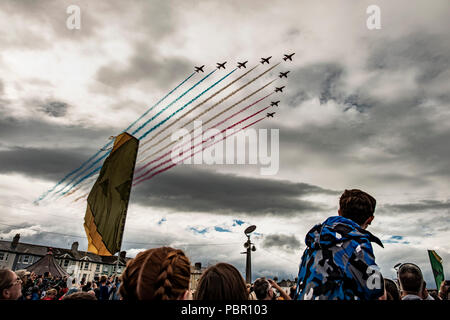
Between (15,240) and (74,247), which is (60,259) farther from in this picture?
(15,240)

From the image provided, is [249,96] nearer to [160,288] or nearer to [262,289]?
[262,289]

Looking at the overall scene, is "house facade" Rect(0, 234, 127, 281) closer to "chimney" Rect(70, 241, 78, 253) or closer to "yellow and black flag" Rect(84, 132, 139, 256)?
"chimney" Rect(70, 241, 78, 253)

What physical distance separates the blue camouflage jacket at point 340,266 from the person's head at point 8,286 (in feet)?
15.6

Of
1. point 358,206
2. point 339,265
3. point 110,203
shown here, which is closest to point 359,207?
point 358,206

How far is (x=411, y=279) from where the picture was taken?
479 centimetres

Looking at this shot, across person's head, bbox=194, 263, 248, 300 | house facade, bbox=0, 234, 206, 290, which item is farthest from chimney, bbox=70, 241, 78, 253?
person's head, bbox=194, 263, 248, 300

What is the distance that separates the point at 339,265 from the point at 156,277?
5.82ft

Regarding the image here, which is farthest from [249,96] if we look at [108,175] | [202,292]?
[202,292]

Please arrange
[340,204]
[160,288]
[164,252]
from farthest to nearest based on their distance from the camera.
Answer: [340,204], [164,252], [160,288]

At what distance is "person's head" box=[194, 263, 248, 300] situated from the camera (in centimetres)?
261

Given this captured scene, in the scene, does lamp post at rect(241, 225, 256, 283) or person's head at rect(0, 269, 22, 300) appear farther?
lamp post at rect(241, 225, 256, 283)

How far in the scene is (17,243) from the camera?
241 ft

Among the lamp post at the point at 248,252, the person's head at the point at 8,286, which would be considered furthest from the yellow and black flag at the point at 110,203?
the lamp post at the point at 248,252
